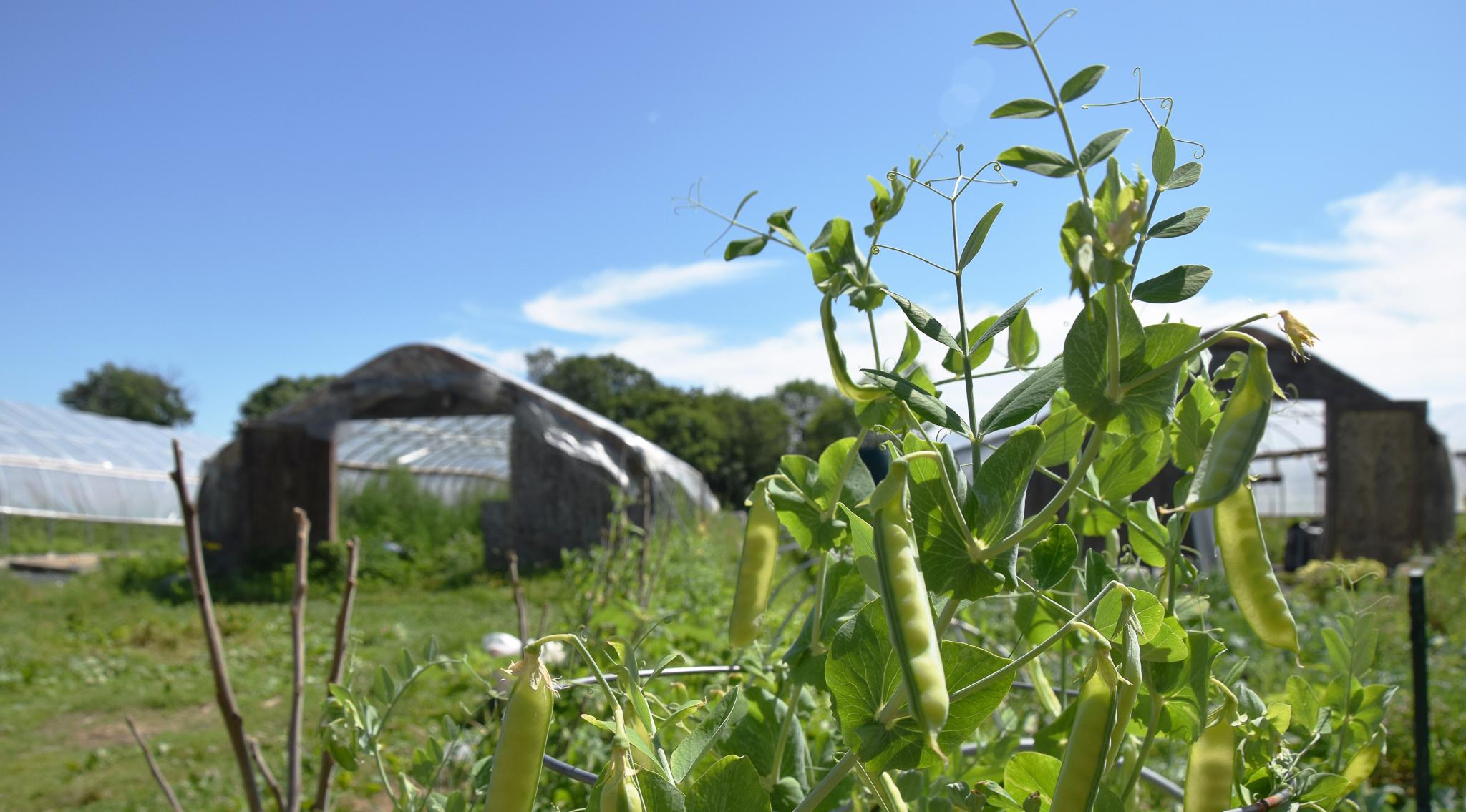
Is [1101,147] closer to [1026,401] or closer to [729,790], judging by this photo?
[1026,401]

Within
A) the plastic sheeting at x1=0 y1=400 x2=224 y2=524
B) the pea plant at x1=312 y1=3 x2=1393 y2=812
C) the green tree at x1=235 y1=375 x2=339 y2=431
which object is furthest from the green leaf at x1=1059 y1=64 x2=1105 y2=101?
the green tree at x1=235 y1=375 x2=339 y2=431

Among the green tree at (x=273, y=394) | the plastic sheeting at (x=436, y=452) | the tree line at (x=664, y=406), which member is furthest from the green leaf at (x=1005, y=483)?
the green tree at (x=273, y=394)

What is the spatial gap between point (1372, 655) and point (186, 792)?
163 inches

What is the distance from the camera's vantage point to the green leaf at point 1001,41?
47cm

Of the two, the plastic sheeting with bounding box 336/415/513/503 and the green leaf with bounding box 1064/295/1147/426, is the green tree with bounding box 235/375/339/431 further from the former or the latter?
the green leaf with bounding box 1064/295/1147/426

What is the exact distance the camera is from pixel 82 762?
4.02 meters

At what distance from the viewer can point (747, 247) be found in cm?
60

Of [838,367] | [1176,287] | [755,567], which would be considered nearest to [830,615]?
[755,567]

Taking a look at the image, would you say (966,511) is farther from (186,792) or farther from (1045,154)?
(186,792)

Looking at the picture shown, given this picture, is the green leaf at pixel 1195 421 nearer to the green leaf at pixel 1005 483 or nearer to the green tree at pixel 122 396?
the green leaf at pixel 1005 483

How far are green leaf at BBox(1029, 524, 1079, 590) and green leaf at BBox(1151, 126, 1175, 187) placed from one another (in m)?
0.19

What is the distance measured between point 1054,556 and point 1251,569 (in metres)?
0.10

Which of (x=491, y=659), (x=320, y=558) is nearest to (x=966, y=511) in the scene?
(x=491, y=659)

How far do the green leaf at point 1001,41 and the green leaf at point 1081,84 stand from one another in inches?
1.2
